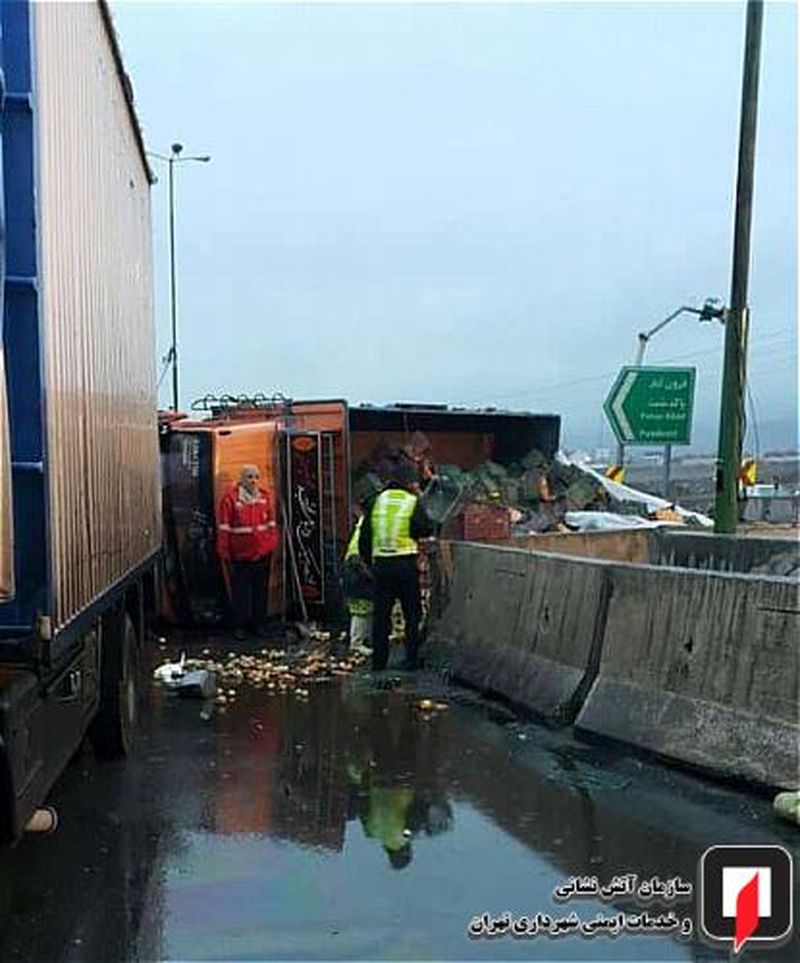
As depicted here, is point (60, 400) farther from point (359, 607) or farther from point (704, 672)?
point (359, 607)

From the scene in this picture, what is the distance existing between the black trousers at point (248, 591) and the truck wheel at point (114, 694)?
5239 mm

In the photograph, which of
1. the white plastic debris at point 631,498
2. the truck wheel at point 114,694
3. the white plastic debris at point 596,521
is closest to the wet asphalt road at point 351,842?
the truck wheel at point 114,694

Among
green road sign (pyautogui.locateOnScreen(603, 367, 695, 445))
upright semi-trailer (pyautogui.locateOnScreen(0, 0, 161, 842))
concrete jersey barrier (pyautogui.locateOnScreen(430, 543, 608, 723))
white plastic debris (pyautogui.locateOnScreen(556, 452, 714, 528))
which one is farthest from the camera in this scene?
white plastic debris (pyautogui.locateOnScreen(556, 452, 714, 528))

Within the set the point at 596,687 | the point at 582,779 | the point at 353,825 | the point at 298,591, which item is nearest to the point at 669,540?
the point at 298,591

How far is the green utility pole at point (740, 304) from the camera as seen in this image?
11.3 m

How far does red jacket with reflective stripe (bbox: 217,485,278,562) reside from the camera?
43.6 ft

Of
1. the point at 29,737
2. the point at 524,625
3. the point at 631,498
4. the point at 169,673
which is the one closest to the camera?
the point at 29,737

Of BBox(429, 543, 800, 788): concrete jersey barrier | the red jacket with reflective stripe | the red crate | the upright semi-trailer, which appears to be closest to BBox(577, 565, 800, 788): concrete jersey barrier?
BBox(429, 543, 800, 788): concrete jersey barrier

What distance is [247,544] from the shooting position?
13320 millimetres

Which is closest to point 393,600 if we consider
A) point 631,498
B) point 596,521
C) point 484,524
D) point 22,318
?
point 484,524

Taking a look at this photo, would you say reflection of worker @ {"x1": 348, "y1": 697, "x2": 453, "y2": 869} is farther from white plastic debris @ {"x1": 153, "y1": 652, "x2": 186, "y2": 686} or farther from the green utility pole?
the green utility pole

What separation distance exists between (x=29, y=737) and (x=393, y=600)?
22.6 feet

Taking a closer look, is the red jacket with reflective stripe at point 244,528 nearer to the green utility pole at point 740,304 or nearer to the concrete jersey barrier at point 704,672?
the green utility pole at point 740,304

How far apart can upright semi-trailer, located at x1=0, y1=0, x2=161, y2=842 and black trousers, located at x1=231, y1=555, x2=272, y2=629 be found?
5.39 metres
